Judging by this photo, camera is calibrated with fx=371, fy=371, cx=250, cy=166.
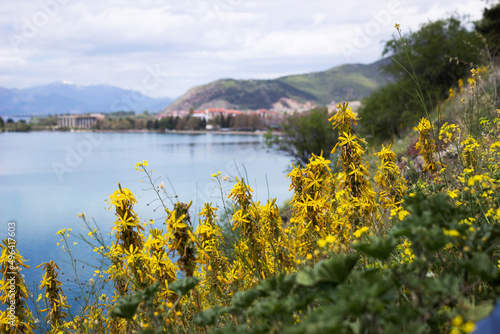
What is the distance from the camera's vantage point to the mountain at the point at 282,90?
372ft

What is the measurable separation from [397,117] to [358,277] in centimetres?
2042

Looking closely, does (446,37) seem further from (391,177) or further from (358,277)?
(358,277)

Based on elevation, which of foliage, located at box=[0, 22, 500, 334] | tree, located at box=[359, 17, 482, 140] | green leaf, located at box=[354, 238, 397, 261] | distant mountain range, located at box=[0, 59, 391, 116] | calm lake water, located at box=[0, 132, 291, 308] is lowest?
calm lake water, located at box=[0, 132, 291, 308]

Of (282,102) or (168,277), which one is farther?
(282,102)

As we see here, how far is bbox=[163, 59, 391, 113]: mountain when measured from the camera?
11327cm

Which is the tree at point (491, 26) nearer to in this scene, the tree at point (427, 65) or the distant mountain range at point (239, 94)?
the tree at point (427, 65)

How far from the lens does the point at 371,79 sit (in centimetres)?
13100

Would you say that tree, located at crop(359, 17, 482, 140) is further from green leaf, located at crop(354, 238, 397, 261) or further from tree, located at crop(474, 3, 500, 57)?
green leaf, located at crop(354, 238, 397, 261)

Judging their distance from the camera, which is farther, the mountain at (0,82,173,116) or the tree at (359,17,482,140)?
the mountain at (0,82,173,116)

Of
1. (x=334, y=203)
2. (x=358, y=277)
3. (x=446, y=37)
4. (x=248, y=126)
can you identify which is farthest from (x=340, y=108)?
(x=248, y=126)

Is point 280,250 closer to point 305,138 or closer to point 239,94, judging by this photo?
point 305,138

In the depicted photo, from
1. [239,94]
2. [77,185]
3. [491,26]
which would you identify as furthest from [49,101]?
[491,26]

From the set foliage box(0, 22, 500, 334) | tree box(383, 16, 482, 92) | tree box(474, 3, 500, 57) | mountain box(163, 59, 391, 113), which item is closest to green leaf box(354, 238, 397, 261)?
foliage box(0, 22, 500, 334)

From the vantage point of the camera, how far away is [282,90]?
399 feet
